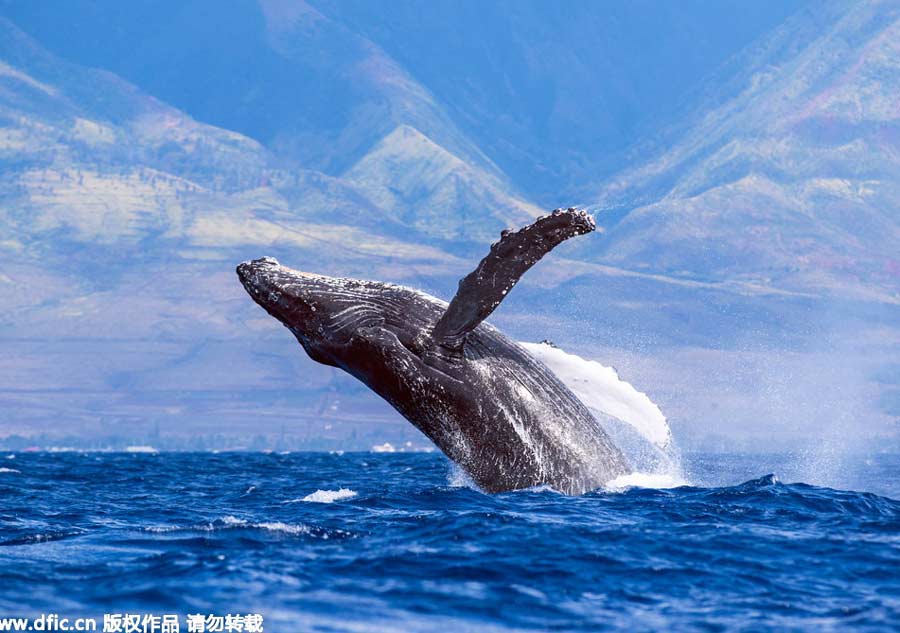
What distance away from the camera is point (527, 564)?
326 inches

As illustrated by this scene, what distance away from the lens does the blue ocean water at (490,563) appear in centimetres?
700

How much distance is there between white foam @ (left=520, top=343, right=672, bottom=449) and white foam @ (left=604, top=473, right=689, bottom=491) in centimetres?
42

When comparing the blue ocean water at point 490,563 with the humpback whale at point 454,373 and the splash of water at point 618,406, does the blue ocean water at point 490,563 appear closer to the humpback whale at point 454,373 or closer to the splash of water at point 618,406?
the humpback whale at point 454,373

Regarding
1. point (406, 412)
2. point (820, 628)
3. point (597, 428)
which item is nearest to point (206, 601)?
point (820, 628)

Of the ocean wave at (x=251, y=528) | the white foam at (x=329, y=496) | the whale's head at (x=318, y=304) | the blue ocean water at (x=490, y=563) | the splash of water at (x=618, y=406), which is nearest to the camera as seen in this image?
the blue ocean water at (x=490, y=563)

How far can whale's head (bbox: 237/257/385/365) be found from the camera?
11242mm

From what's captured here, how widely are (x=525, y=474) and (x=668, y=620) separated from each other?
4311 millimetres

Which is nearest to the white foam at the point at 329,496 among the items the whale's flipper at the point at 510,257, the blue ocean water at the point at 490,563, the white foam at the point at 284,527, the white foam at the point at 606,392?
the blue ocean water at the point at 490,563

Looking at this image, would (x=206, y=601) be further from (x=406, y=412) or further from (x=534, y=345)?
(x=534, y=345)

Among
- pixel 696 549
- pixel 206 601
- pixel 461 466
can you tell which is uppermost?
pixel 461 466

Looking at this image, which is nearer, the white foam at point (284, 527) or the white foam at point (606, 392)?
the white foam at point (284, 527)

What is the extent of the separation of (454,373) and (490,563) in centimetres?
300

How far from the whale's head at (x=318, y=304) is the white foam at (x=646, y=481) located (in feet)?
8.99

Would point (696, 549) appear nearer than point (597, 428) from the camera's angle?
Yes
